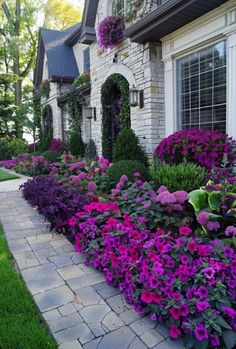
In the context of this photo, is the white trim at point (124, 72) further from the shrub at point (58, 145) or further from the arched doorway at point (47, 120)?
the arched doorway at point (47, 120)

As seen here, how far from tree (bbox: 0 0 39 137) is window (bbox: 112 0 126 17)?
13.3 m

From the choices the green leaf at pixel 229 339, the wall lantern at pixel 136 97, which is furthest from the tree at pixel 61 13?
the green leaf at pixel 229 339

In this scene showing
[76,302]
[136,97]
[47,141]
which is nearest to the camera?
[76,302]

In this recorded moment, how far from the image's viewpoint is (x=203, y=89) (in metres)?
5.32

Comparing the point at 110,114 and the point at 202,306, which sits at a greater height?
Answer: the point at 110,114

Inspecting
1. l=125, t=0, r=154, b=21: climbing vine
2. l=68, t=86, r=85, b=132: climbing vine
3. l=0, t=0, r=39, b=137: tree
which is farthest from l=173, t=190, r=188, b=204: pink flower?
l=0, t=0, r=39, b=137: tree

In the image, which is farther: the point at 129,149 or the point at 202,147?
the point at 129,149

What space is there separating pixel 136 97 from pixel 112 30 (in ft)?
6.32

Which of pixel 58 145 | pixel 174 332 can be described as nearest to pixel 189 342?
pixel 174 332

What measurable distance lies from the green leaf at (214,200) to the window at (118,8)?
Result: 5.94 metres

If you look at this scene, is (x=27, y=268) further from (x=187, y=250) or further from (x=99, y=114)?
(x=99, y=114)

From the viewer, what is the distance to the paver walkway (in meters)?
1.71

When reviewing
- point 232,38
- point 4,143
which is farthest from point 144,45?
point 4,143

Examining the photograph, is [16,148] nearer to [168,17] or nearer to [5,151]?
[5,151]
